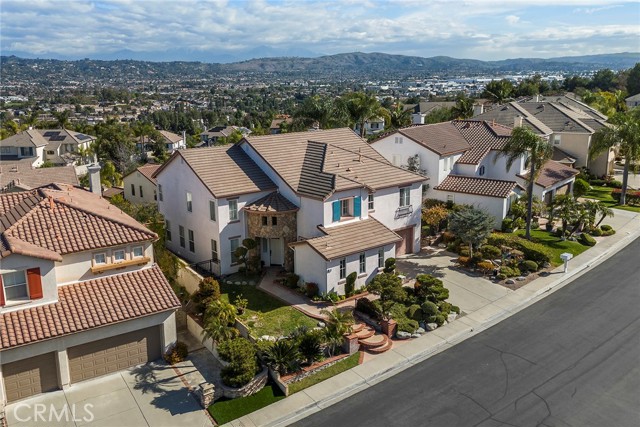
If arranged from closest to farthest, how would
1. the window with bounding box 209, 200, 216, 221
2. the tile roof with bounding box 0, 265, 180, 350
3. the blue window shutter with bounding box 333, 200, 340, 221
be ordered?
the tile roof with bounding box 0, 265, 180, 350, the blue window shutter with bounding box 333, 200, 340, 221, the window with bounding box 209, 200, 216, 221

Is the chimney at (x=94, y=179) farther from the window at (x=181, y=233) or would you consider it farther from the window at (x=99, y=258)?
the window at (x=99, y=258)

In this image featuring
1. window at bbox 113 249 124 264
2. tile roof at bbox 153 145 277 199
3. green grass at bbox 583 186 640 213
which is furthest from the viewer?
green grass at bbox 583 186 640 213

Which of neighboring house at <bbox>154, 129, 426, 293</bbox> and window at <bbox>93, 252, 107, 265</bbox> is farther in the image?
neighboring house at <bbox>154, 129, 426, 293</bbox>

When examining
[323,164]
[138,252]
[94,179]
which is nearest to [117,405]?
[138,252]

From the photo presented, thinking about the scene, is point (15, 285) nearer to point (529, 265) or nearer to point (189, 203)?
point (189, 203)

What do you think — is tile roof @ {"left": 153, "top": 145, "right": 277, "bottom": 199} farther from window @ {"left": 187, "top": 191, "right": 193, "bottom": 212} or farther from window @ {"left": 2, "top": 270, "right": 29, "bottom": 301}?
window @ {"left": 2, "top": 270, "right": 29, "bottom": 301}

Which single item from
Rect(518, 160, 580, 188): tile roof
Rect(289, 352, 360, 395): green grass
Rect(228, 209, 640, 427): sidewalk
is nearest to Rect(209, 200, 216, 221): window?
Rect(289, 352, 360, 395): green grass

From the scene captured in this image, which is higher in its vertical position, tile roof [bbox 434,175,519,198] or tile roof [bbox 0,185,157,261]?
tile roof [bbox 0,185,157,261]
